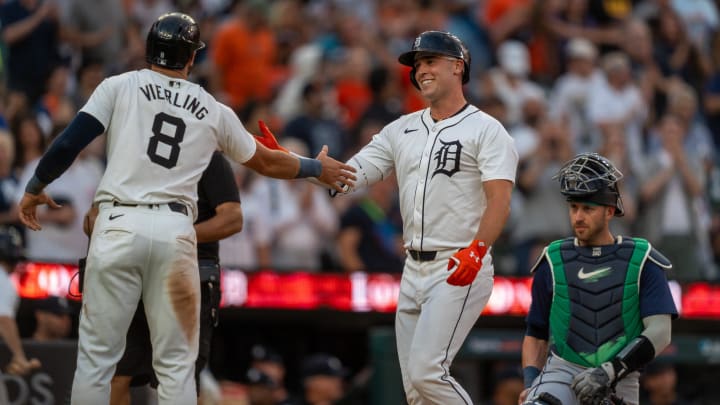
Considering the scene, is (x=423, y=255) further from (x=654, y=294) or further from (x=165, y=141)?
(x=165, y=141)

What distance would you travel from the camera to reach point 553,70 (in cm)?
1720

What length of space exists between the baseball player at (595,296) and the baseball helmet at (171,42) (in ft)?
6.85

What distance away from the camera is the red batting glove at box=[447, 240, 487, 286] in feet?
24.0

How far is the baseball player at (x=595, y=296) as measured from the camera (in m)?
7.32

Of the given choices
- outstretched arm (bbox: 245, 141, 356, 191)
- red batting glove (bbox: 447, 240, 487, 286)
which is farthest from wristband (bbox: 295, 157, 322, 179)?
red batting glove (bbox: 447, 240, 487, 286)

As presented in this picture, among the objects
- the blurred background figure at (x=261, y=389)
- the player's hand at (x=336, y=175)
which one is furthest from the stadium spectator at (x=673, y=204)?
the player's hand at (x=336, y=175)

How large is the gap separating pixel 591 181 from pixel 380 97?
7557mm

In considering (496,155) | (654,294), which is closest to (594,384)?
(654,294)

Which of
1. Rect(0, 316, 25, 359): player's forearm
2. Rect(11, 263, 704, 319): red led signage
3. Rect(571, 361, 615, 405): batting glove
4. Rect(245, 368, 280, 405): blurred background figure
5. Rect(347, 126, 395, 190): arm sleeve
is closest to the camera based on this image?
Rect(571, 361, 615, 405): batting glove

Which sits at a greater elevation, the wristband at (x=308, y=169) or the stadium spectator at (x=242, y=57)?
the stadium spectator at (x=242, y=57)

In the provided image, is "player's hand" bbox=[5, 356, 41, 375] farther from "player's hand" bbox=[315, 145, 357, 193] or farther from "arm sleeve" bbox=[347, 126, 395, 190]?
"arm sleeve" bbox=[347, 126, 395, 190]

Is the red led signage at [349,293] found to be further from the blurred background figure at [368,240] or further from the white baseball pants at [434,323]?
the white baseball pants at [434,323]

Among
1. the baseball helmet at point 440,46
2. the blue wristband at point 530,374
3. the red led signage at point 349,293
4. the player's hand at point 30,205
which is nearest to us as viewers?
the player's hand at point 30,205

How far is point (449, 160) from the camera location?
25.6ft
